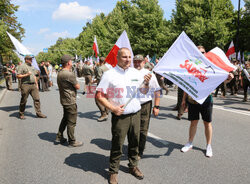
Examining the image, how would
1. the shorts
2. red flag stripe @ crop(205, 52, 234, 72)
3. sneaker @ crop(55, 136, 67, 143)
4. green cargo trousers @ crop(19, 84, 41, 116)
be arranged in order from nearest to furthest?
red flag stripe @ crop(205, 52, 234, 72)
the shorts
sneaker @ crop(55, 136, 67, 143)
green cargo trousers @ crop(19, 84, 41, 116)

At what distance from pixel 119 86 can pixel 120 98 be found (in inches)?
6.5

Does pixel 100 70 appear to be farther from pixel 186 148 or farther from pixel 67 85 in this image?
pixel 186 148

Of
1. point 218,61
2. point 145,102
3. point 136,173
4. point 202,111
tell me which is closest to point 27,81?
point 145,102

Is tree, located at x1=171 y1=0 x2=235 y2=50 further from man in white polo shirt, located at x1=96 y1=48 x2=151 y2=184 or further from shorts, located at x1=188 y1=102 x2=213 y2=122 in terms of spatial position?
man in white polo shirt, located at x1=96 y1=48 x2=151 y2=184

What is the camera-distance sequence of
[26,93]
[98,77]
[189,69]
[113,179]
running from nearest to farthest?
1. [113,179]
2. [189,69]
3. [26,93]
4. [98,77]

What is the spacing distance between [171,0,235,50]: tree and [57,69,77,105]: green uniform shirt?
20.2 meters

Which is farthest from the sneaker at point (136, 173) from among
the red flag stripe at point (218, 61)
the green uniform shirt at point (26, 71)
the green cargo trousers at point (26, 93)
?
the green uniform shirt at point (26, 71)

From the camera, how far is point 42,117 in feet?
23.3

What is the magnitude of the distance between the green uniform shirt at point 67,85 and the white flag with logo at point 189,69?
174cm

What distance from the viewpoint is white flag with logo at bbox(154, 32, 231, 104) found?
12.0 feet

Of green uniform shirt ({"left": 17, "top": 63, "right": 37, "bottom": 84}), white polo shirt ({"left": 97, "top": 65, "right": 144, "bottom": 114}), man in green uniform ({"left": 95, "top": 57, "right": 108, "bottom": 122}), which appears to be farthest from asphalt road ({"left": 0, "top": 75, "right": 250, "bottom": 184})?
green uniform shirt ({"left": 17, "top": 63, "right": 37, "bottom": 84})

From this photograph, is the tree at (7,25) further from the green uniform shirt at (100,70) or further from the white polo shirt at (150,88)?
the white polo shirt at (150,88)

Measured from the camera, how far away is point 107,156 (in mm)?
3982

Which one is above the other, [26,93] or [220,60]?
[220,60]
